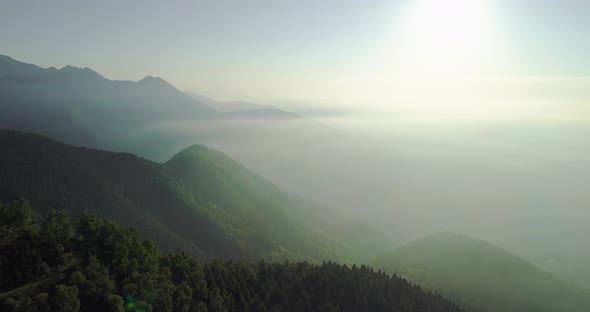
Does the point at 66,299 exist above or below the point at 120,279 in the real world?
above

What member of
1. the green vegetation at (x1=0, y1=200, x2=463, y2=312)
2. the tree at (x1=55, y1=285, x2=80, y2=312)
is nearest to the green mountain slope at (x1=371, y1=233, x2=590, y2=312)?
the green vegetation at (x1=0, y1=200, x2=463, y2=312)

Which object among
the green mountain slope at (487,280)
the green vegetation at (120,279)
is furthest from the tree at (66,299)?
the green mountain slope at (487,280)

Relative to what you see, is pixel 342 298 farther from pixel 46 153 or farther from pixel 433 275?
pixel 46 153

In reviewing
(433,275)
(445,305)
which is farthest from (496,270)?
(445,305)

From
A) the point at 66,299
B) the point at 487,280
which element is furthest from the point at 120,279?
the point at 487,280

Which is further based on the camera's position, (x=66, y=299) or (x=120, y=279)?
(x=120, y=279)

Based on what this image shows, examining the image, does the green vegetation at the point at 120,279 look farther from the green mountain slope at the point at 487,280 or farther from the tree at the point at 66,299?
the green mountain slope at the point at 487,280

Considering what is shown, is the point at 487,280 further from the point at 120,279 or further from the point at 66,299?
the point at 66,299
